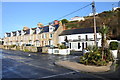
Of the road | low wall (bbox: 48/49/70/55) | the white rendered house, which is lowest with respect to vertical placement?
the road

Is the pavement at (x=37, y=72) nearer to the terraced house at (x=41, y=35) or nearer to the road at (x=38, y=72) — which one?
the road at (x=38, y=72)

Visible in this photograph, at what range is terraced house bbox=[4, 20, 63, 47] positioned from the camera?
44.6 meters

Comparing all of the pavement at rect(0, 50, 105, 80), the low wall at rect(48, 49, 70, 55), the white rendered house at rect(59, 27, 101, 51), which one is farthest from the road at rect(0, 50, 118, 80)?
the white rendered house at rect(59, 27, 101, 51)

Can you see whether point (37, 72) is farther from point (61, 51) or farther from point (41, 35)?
point (41, 35)

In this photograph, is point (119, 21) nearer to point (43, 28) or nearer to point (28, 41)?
point (43, 28)

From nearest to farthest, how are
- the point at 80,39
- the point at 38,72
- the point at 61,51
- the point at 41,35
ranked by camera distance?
the point at 38,72
the point at 61,51
the point at 80,39
the point at 41,35

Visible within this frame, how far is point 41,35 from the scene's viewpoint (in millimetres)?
48531

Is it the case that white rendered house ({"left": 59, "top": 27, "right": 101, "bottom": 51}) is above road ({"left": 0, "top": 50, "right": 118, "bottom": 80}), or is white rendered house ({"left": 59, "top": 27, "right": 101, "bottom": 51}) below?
above

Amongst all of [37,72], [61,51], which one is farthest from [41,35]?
[37,72]

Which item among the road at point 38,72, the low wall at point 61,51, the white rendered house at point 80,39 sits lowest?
the road at point 38,72

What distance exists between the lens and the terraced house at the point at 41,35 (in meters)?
44.6

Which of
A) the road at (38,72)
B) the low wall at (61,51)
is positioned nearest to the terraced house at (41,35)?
the low wall at (61,51)

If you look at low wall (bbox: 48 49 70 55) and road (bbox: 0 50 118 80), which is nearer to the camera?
road (bbox: 0 50 118 80)

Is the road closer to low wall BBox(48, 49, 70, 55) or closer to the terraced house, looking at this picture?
low wall BBox(48, 49, 70, 55)
